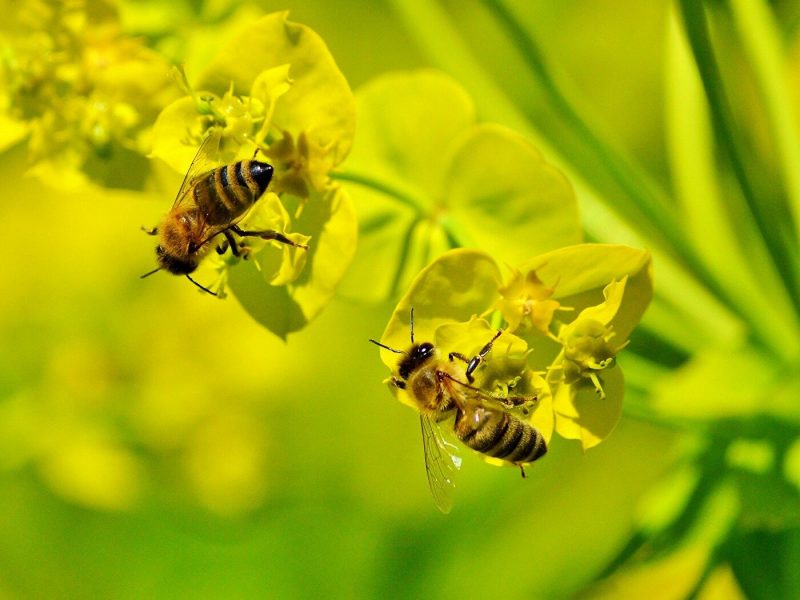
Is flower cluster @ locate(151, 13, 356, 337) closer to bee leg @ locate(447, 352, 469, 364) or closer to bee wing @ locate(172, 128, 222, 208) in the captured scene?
bee wing @ locate(172, 128, 222, 208)

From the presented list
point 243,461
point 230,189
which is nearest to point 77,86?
point 230,189

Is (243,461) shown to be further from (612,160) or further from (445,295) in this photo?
(445,295)

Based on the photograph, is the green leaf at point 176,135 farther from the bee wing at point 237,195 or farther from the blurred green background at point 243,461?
the blurred green background at point 243,461

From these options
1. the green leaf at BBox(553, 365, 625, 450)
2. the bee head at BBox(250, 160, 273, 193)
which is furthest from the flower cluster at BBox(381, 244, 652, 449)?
the bee head at BBox(250, 160, 273, 193)

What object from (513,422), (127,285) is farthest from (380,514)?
(513,422)

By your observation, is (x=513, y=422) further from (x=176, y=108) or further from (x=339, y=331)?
(x=339, y=331)

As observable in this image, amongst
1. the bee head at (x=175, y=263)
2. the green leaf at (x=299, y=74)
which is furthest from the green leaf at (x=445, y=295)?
the bee head at (x=175, y=263)
